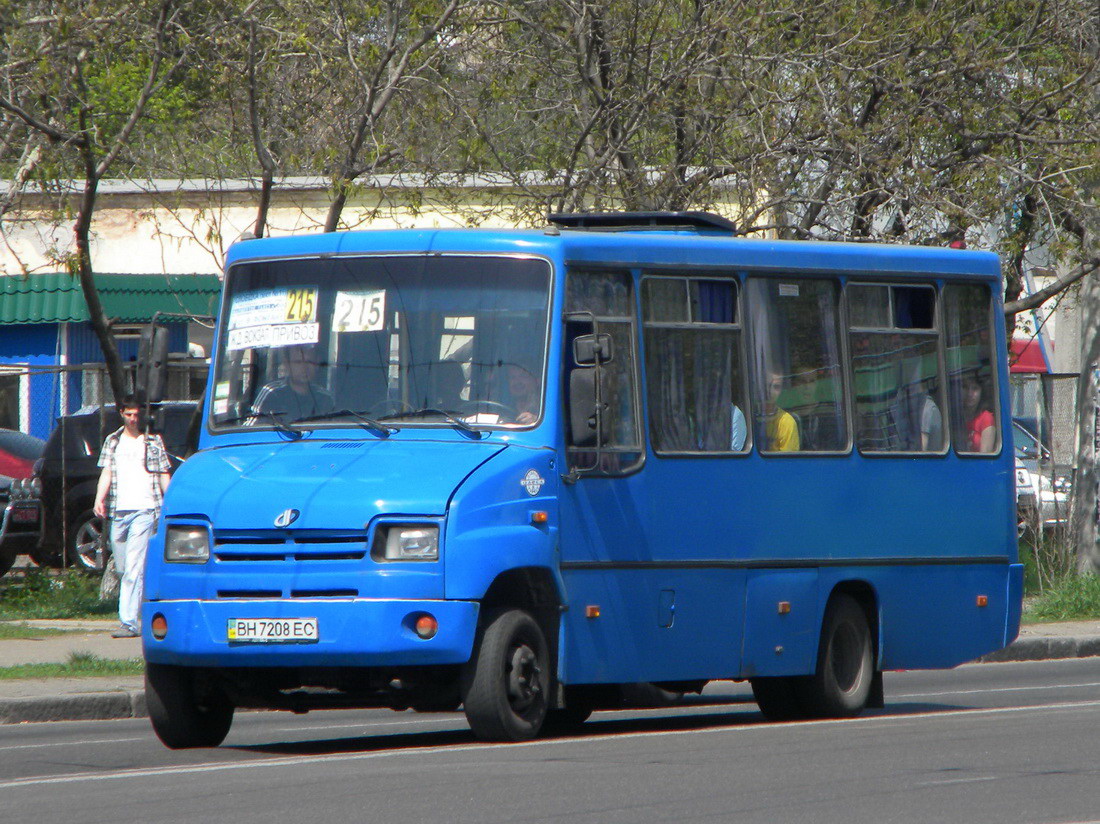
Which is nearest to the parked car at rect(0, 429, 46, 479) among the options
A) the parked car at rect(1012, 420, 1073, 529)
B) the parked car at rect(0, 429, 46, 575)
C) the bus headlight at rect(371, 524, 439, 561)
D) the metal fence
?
the parked car at rect(0, 429, 46, 575)

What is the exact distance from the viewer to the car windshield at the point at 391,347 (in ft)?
32.1

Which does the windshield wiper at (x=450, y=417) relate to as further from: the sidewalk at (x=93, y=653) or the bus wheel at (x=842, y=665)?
the sidewalk at (x=93, y=653)

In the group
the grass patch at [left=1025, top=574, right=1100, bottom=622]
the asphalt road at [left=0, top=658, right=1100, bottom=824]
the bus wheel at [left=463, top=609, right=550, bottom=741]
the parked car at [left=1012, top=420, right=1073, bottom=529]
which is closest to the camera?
the asphalt road at [left=0, top=658, right=1100, bottom=824]

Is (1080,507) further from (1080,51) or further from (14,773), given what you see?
(14,773)

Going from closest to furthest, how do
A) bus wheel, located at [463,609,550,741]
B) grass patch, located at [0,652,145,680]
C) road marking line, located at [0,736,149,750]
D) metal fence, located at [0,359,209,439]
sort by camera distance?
bus wheel, located at [463,609,550,741] → road marking line, located at [0,736,149,750] → grass patch, located at [0,652,145,680] → metal fence, located at [0,359,209,439]

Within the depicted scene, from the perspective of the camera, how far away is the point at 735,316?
1102 cm

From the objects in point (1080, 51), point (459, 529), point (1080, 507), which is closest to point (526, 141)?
point (1080, 51)

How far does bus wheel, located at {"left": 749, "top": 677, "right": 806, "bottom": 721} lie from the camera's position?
11547mm

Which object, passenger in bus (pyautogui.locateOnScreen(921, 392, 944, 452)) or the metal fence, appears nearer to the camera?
passenger in bus (pyautogui.locateOnScreen(921, 392, 944, 452))

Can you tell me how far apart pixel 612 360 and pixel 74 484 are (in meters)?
12.5

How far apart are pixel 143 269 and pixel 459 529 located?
73.1 feet

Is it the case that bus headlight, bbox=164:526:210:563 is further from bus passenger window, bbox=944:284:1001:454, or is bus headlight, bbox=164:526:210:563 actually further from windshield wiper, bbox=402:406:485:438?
bus passenger window, bbox=944:284:1001:454

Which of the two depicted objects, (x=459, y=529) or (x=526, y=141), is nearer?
(x=459, y=529)

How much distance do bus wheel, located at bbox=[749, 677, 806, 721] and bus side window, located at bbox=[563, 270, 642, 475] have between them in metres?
2.01
